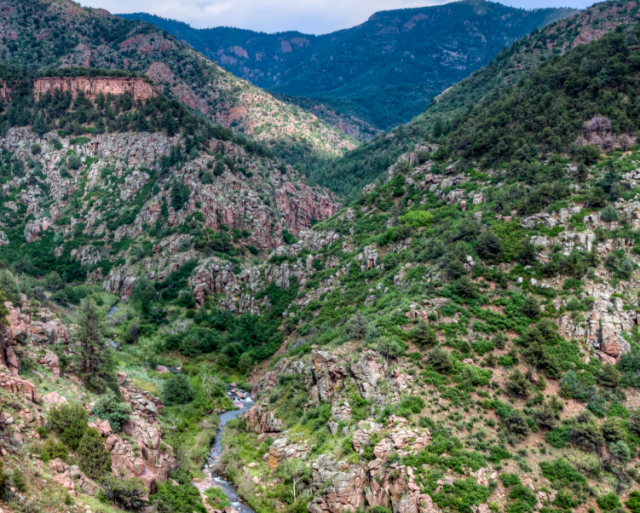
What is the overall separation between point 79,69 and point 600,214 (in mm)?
134450

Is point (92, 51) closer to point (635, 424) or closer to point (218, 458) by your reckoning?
point (218, 458)

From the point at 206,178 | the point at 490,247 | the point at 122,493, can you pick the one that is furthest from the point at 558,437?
the point at 206,178

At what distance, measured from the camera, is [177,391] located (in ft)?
223

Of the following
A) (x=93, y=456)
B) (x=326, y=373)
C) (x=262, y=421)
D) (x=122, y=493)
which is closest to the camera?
(x=122, y=493)

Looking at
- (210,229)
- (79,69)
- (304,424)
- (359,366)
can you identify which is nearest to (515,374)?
(359,366)

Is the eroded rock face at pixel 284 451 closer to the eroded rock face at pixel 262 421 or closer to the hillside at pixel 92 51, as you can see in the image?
the eroded rock face at pixel 262 421

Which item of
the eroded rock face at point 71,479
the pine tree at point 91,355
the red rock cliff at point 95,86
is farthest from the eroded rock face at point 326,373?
the red rock cliff at point 95,86

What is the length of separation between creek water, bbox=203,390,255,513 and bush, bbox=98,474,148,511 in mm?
14313

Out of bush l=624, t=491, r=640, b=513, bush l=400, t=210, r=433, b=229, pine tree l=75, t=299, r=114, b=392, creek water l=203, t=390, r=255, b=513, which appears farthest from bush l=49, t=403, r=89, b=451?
bush l=400, t=210, r=433, b=229

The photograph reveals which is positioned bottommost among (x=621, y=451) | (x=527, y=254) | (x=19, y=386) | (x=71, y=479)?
(x=71, y=479)

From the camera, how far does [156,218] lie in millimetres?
110062

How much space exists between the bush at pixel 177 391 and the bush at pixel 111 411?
2550 cm

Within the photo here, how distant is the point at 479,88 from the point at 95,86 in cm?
11178

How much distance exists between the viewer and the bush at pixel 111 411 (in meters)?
39.9
